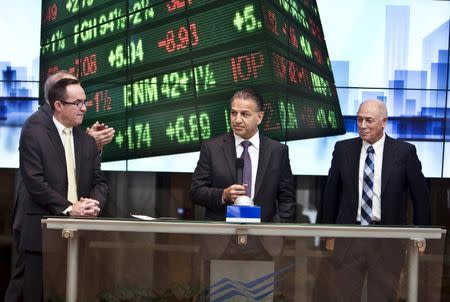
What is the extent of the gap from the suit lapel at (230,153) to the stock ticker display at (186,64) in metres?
1.39

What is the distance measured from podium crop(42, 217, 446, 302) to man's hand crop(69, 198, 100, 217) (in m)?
0.66

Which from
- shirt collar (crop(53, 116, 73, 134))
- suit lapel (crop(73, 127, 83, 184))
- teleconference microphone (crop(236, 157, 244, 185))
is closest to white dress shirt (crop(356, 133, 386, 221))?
teleconference microphone (crop(236, 157, 244, 185))

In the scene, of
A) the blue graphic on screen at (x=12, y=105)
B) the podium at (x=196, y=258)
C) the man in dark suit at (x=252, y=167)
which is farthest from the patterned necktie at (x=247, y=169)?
the blue graphic on screen at (x=12, y=105)

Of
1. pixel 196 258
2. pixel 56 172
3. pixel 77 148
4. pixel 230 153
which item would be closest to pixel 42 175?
pixel 56 172

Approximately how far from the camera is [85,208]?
4.38 metres

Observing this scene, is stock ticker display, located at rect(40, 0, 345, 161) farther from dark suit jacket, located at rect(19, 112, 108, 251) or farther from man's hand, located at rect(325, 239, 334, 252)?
man's hand, located at rect(325, 239, 334, 252)

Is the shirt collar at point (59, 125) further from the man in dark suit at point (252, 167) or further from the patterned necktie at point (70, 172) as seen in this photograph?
the man in dark suit at point (252, 167)

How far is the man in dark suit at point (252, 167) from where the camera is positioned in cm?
480

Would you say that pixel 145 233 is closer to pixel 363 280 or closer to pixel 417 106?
pixel 363 280

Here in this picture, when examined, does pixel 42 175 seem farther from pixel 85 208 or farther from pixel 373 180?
pixel 373 180

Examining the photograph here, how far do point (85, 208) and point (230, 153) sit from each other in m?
0.89

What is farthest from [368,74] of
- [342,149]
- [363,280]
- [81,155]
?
[363,280]

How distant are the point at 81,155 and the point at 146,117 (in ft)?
5.54

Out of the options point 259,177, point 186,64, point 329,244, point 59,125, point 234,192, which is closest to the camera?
point 329,244
